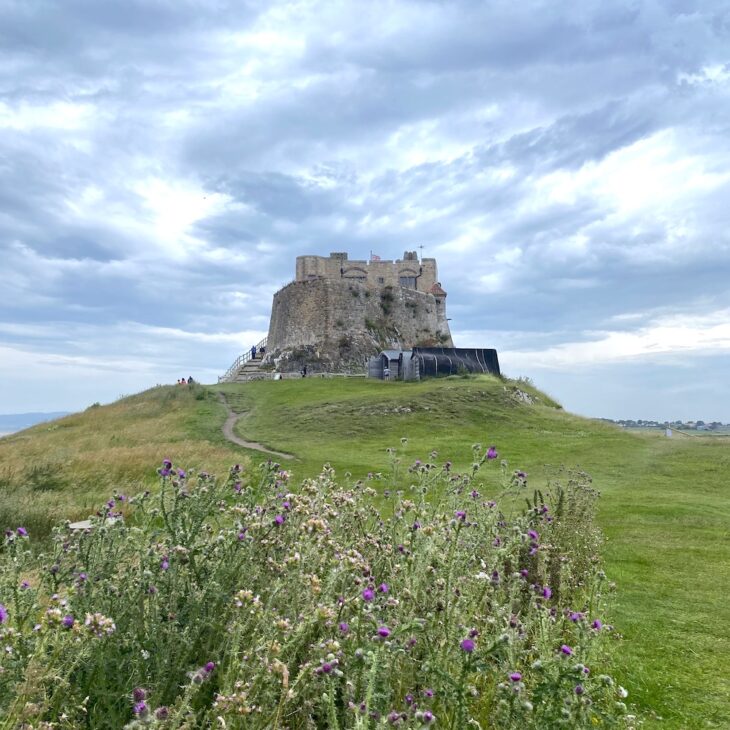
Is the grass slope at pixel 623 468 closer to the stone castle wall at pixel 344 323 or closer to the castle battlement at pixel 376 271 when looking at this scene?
the stone castle wall at pixel 344 323

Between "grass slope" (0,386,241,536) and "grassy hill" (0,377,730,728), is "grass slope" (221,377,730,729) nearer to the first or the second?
"grassy hill" (0,377,730,728)

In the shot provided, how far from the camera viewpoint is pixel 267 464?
15.8 feet

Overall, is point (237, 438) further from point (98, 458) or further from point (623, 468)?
point (623, 468)

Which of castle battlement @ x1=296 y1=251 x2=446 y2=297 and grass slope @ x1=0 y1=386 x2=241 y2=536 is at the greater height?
castle battlement @ x1=296 y1=251 x2=446 y2=297

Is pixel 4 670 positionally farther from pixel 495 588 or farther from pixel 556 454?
pixel 556 454

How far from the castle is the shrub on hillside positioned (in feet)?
170

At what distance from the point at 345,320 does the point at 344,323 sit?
37 centimetres

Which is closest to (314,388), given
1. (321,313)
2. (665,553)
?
(321,313)

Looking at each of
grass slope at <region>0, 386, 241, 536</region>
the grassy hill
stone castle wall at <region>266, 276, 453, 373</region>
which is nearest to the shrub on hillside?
the grassy hill

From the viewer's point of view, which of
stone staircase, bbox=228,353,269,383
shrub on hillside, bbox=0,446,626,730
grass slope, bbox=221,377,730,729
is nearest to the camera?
shrub on hillside, bbox=0,446,626,730

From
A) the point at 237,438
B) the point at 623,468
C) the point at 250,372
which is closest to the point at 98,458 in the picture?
the point at 237,438

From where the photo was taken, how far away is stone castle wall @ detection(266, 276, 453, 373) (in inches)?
2231

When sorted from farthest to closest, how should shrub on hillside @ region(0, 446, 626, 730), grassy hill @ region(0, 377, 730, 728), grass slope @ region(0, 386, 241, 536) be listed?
grass slope @ region(0, 386, 241, 536), grassy hill @ region(0, 377, 730, 728), shrub on hillside @ region(0, 446, 626, 730)

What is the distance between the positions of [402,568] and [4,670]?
2.36m
